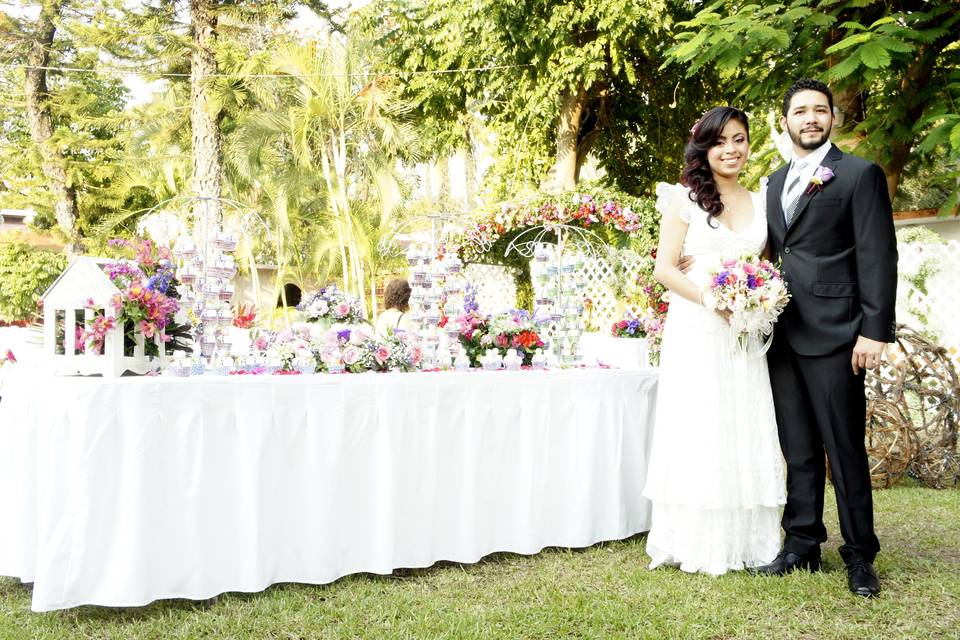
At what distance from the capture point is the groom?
307 centimetres

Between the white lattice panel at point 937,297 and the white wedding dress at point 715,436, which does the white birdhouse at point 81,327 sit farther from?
the white lattice panel at point 937,297

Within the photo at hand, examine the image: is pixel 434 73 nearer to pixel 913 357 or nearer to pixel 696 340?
pixel 913 357

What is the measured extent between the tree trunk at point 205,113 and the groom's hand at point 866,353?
35.6 feet

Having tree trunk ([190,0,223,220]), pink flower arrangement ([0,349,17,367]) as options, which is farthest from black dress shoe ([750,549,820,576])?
tree trunk ([190,0,223,220])

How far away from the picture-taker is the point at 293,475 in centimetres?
335

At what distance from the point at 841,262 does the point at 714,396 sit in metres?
0.76

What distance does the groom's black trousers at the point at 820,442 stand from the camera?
3.16 metres

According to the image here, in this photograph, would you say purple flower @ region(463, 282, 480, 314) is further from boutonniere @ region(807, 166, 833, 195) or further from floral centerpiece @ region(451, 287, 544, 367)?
boutonniere @ region(807, 166, 833, 195)

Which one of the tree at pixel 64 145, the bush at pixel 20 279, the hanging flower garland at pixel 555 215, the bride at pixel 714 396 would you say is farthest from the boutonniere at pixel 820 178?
the tree at pixel 64 145

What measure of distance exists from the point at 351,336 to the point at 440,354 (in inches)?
20.7

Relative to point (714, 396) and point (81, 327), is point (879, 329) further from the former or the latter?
point (81, 327)

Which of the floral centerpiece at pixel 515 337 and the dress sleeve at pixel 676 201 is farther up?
the dress sleeve at pixel 676 201

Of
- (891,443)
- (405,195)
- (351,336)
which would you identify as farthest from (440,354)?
(405,195)

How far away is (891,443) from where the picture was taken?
18.4 ft
